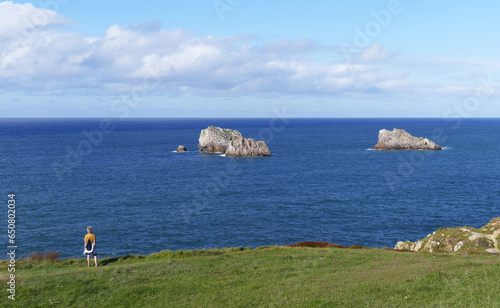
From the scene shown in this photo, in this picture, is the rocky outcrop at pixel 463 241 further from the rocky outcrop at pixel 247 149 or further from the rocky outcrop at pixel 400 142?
the rocky outcrop at pixel 400 142

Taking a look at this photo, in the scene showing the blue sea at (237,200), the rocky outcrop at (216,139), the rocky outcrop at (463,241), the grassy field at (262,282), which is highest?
the rocky outcrop at (216,139)

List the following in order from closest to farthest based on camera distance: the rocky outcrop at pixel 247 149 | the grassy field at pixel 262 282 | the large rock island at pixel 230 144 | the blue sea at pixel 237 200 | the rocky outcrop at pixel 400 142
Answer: the grassy field at pixel 262 282, the blue sea at pixel 237 200, the rocky outcrop at pixel 247 149, the large rock island at pixel 230 144, the rocky outcrop at pixel 400 142

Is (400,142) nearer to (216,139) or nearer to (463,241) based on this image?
(216,139)

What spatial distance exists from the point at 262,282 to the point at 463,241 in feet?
67.8

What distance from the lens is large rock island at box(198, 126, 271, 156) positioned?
131500 mm

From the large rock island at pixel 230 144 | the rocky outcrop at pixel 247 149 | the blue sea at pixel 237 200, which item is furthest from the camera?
the large rock island at pixel 230 144

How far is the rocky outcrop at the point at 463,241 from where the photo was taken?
30.6 metres

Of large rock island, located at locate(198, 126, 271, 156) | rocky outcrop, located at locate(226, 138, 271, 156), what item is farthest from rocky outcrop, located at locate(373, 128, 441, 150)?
rocky outcrop, located at locate(226, 138, 271, 156)

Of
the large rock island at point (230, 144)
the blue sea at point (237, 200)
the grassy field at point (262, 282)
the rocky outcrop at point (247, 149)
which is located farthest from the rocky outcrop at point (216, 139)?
the grassy field at point (262, 282)

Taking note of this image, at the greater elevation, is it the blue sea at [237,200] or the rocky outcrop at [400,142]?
the rocky outcrop at [400,142]

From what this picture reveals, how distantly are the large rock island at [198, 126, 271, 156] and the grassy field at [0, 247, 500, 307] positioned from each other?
105 m

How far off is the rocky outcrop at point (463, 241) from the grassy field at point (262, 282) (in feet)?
18.9

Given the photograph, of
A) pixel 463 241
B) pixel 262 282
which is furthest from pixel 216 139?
pixel 262 282

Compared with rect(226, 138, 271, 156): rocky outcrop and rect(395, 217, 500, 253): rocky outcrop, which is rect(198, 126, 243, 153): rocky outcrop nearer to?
rect(226, 138, 271, 156): rocky outcrop
